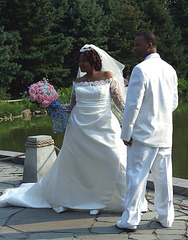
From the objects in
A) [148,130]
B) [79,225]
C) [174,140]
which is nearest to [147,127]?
[148,130]

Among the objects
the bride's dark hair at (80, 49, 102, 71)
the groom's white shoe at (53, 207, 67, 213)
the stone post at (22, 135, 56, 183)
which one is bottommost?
the groom's white shoe at (53, 207, 67, 213)

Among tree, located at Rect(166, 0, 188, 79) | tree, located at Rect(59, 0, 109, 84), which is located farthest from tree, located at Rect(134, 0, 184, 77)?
tree, located at Rect(59, 0, 109, 84)

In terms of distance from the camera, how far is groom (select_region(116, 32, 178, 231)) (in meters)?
3.53

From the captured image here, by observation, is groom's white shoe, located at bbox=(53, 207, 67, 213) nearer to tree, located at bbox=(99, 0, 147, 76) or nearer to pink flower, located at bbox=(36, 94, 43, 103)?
pink flower, located at bbox=(36, 94, 43, 103)

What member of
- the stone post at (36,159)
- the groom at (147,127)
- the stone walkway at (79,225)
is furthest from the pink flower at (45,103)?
the groom at (147,127)

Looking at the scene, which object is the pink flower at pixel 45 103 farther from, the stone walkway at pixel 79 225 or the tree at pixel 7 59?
the tree at pixel 7 59

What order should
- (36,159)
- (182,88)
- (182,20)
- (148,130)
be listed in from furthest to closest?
(182,20)
(182,88)
(36,159)
(148,130)

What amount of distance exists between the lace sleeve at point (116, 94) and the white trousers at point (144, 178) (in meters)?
1.04

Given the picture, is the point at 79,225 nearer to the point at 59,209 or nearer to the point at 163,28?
the point at 59,209

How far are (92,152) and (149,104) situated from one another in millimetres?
1183

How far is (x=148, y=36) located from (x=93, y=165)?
5.57 feet

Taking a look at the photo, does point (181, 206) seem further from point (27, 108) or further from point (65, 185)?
point (27, 108)

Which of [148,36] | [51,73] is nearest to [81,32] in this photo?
[51,73]

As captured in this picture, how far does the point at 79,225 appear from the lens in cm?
401
